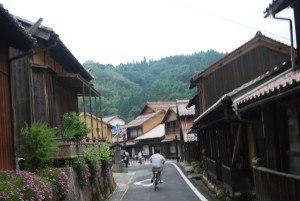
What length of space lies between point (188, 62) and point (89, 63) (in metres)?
33.9

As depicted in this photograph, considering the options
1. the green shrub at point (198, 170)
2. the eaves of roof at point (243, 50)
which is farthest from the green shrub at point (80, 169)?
the green shrub at point (198, 170)

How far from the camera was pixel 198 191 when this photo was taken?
784 inches

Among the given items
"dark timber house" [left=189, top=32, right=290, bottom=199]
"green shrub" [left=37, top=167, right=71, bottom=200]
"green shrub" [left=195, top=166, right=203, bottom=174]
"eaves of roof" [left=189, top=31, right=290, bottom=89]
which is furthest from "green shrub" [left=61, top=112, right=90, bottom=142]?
"green shrub" [left=195, top=166, right=203, bottom=174]

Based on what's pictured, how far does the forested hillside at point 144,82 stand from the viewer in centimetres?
10350

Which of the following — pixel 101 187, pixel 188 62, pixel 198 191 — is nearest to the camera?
pixel 101 187

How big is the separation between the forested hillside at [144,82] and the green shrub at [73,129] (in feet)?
263

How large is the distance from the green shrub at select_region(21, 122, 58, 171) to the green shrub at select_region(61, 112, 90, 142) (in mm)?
2759

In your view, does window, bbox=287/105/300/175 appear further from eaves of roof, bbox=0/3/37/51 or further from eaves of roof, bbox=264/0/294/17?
eaves of roof, bbox=0/3/37/51

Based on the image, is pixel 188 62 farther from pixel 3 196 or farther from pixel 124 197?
pixel 3 196

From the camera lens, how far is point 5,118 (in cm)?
1042

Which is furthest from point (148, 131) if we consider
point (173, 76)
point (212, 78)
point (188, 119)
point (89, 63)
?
point (89, 63)

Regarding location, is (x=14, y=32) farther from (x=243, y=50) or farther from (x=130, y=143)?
(x=130, y=143)

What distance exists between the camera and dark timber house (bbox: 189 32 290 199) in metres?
15.4

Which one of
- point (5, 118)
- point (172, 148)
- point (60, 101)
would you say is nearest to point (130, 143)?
point (172, 148)
